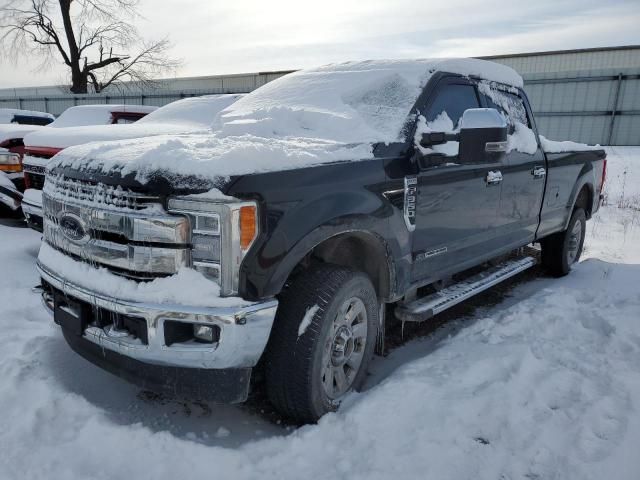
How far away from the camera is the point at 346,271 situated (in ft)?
8.18

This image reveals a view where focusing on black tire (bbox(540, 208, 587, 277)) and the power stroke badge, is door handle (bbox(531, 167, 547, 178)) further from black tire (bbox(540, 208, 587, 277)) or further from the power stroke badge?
the power stroke badge

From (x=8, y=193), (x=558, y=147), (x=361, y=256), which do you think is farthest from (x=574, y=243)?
(x=8, y=193)

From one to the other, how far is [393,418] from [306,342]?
572 millimetres

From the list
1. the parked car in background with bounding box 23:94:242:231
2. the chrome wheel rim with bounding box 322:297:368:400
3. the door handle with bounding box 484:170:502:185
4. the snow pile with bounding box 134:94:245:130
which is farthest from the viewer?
the snow pile with bounding box 134:94:245:130

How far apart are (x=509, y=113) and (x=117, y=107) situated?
678 cm

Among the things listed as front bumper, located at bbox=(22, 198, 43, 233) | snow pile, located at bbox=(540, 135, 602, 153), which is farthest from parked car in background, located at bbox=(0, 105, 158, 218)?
snow pile, located at bbox=(540, 135, 602, 153)

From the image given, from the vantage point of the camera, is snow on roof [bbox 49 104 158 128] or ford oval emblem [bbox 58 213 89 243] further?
snow on roof [bbox 49 104 158 128]

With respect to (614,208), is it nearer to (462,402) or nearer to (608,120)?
(462,402)

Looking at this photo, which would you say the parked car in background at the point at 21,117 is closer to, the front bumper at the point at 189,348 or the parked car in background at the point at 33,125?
the parked car in background at the point at 33,125

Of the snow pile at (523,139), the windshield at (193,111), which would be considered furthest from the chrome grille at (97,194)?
the windshield at (193,111)

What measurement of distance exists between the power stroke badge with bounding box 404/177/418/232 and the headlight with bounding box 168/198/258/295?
1.07 meters

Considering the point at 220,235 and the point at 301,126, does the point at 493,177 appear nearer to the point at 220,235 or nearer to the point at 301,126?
the point at 301,126

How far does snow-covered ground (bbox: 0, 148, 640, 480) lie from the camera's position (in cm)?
209

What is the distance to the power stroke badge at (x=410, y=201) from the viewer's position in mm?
2826
